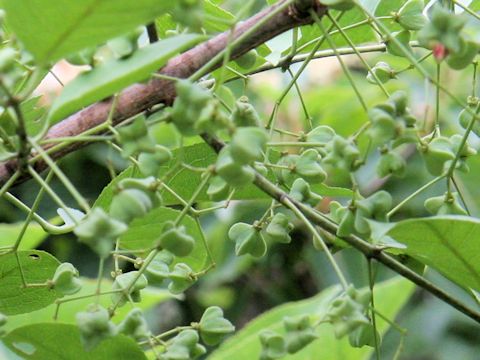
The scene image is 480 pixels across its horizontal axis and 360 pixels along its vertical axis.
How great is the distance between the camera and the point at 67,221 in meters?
0.68

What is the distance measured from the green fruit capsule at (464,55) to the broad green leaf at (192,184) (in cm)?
21

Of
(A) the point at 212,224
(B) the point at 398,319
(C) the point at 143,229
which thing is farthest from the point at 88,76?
(B) the point at 398,319

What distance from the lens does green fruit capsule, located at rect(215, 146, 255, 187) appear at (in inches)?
18.1

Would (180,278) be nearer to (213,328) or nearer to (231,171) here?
(213,328)

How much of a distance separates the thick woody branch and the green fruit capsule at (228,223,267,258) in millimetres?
118

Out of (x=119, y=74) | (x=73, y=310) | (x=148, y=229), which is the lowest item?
(x=73, y=310)

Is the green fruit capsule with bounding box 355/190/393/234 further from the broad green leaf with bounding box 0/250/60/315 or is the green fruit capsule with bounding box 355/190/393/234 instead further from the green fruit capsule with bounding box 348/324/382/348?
the broad green leaf with bounding box 0/250/60/315

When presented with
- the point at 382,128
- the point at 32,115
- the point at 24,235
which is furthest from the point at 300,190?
the point at 24,235

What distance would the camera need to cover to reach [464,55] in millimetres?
499

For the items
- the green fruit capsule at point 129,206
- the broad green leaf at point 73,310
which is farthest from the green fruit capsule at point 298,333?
the broad green leaf at point 73,310

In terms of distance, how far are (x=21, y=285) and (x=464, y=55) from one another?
0.36 metres

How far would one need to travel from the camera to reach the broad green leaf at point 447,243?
56 cm

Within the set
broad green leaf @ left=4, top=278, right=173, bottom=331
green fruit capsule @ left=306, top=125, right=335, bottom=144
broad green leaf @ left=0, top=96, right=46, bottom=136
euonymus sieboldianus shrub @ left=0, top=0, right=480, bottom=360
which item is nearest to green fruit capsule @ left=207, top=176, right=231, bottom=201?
euonymus sieboldianus shrub @ left=0, top=0, right=480, bottom=360

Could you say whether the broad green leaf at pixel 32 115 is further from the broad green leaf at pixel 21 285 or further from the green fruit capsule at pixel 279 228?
the green fruit capsule at pixel 279 228
